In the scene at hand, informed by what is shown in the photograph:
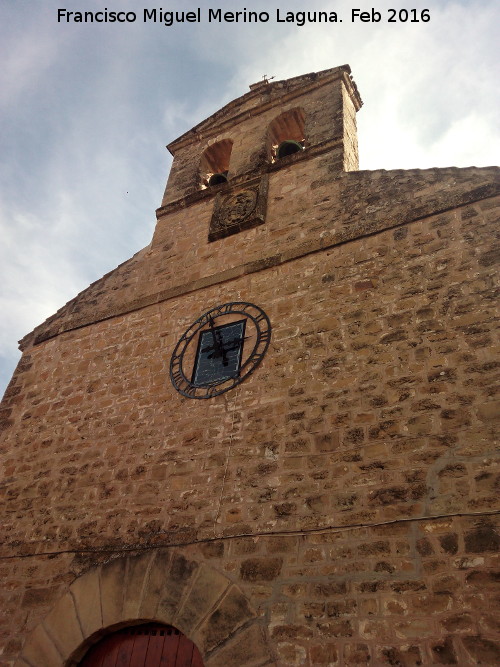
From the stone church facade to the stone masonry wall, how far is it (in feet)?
0.05

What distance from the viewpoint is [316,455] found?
380 cm

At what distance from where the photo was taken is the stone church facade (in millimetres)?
3129

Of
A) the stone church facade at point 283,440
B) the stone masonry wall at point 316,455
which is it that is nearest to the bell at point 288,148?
the stone church facade at point 283,440

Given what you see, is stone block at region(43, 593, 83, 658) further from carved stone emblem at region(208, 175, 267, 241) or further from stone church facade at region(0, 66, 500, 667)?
carved stone emblem at region(208, 175, 267, 241)

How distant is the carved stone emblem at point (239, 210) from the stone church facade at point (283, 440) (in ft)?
0.13

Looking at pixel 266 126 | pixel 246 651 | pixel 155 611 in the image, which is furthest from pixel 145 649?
pixel 266 126

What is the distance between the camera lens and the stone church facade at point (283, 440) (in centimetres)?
313

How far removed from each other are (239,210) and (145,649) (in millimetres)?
4563

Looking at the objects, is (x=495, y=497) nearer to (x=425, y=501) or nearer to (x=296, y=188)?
(x=425, y=501)

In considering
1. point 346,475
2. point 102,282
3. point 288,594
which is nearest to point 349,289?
point 346,475

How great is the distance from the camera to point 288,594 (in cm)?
330

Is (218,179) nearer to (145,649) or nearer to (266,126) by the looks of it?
(266,126)

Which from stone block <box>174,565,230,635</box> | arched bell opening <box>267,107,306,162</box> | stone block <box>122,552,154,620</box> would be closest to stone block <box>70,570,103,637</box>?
stone block <box>122,552,154,620</box>

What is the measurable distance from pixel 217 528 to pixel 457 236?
3.01 metres
